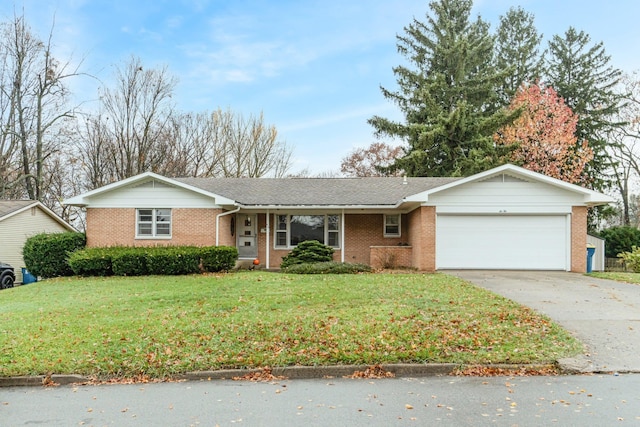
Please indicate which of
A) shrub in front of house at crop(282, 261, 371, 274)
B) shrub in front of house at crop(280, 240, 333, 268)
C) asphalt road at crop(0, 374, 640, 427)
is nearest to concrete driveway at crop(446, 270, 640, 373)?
asphalt road at crop(0, 374, 640, 427)

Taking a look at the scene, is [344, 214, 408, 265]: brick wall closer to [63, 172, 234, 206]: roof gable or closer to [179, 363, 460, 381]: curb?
[63, 172, 234, 206]: roof gable

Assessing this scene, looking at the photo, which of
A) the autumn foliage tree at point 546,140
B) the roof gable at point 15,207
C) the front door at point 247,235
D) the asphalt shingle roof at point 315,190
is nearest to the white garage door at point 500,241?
the asphalt shingle roof at point 315,190

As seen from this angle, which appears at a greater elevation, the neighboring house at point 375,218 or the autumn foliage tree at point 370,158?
the autumn foliage tree at point 370,158

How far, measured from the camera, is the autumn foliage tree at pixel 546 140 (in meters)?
29.8

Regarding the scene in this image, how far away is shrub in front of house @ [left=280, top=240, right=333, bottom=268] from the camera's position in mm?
17812

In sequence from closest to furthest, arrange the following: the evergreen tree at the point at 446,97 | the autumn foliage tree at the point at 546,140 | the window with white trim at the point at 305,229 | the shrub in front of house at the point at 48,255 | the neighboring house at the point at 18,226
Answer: the shrub in front of house at the point at 48,255, the window with white trim at the point at 305,229, the neighboring house at the point at 18,226, the evergreen tree at the point at 446,97, the autumn foliage tree at the point at 546,140

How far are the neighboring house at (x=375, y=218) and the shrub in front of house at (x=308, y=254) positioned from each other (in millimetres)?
1204

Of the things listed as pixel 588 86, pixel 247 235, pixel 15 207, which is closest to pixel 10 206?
pixel 15 207

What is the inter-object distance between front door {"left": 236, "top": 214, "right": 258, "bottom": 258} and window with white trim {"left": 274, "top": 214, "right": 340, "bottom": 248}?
37.1 inches

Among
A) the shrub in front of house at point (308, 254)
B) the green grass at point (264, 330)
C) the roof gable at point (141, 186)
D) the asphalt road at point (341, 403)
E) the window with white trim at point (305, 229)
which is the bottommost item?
the asphalt road at point (341, 403)

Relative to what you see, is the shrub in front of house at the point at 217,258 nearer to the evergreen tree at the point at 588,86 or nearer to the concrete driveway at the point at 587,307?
the concrete driveway at the point at 587,307

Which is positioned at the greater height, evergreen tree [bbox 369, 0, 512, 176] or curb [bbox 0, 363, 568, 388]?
evergreen tree [bbox 369, 0, 512, 176]

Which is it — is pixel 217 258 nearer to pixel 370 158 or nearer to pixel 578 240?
pixel 578 240

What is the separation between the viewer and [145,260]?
16.4 m
